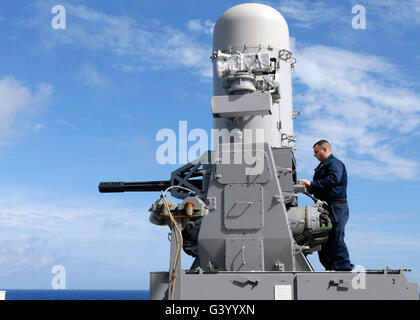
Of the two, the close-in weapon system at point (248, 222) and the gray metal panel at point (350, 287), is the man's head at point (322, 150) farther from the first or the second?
the gray metal panel at point (350, 287)

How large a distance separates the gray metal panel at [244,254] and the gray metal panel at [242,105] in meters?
2.74

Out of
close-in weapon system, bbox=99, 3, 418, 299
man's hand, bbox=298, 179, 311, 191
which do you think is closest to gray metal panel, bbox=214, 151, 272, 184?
close-in weapon system, bbox=99, 3, 418, 299

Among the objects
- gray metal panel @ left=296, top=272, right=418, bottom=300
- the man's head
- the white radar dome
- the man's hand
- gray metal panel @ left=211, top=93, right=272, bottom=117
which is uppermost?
the white radar dome

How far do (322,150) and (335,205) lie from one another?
3.86 ft

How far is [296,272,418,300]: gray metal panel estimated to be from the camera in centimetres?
866

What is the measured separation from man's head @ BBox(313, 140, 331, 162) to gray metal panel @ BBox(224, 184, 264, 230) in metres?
1.63

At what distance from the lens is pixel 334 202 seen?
1074 centimetres

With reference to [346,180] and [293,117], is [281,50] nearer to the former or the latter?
[293,117]

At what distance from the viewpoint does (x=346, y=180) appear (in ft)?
35.6

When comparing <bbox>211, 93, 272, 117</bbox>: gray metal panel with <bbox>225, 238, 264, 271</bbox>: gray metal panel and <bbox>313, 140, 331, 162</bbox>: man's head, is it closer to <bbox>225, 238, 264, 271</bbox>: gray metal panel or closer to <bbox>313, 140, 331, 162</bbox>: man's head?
<bbox>313, 140, 331, 162</bbox>: man's head

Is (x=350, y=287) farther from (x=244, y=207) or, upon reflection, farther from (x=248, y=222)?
(x=244, y=207)

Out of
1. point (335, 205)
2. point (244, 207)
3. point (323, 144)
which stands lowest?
point (244, 207)

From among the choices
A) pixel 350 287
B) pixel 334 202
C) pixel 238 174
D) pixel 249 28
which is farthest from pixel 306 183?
pixel 249 28
